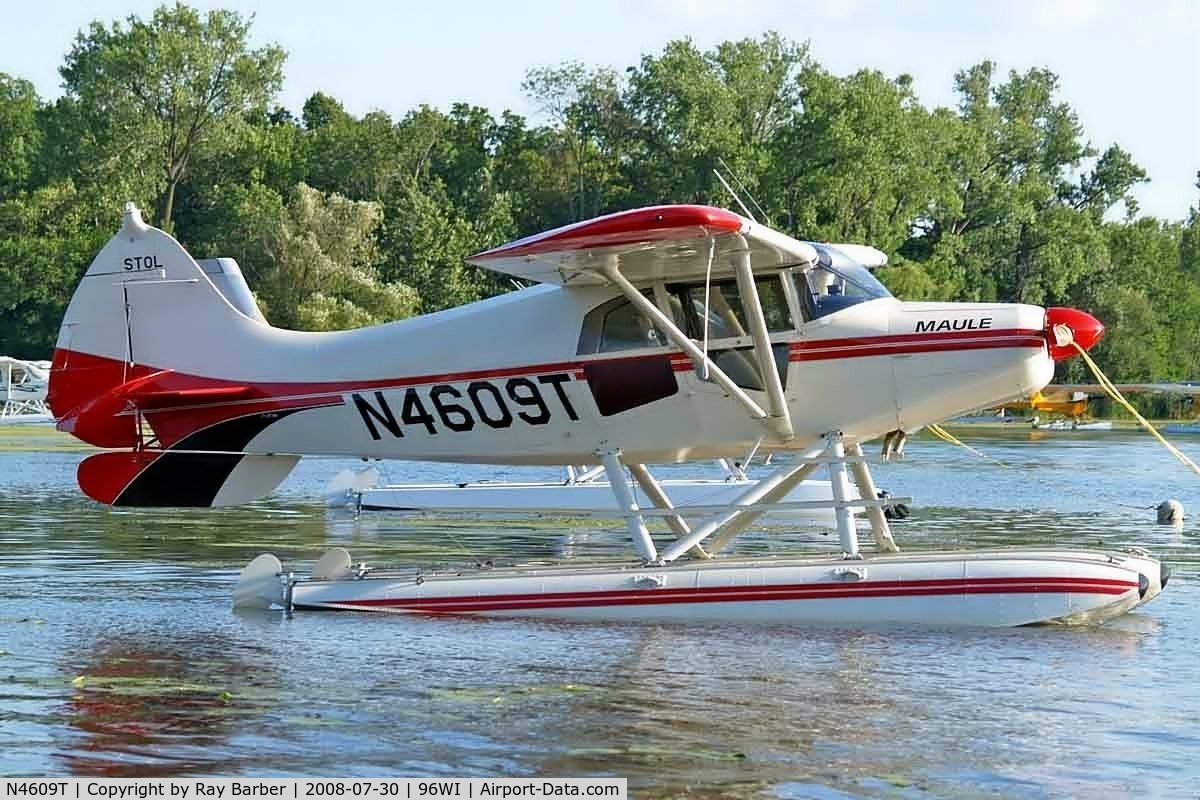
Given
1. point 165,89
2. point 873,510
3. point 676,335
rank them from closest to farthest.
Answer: point 676,335 → point 873,510 → point 165,89

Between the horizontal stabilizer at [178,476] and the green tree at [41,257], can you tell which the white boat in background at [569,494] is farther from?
the green tree at [41,257]

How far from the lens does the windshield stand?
11.8 meters

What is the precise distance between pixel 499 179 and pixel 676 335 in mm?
67136

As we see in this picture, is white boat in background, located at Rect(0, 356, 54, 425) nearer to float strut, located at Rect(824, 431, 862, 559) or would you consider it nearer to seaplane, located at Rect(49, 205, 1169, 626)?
seaplane, located at Rect(49, 205, 1169, 626)

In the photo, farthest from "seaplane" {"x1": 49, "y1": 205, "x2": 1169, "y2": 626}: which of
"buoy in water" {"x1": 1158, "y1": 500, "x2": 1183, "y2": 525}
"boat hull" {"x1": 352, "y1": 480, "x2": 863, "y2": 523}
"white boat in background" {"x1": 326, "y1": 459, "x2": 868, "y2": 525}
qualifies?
"buoy in water" {"x1": 1158, "y1": 500, "x2": 1183, "y2": 525}

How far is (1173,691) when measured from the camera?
9461 millimetres

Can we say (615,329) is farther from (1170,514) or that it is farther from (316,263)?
(316,263)

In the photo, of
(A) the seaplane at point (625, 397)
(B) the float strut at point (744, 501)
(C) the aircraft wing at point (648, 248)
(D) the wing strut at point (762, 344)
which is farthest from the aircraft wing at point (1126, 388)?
(C) the aircraft wing at point (648, 248)

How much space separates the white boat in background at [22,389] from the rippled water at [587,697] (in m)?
40.0

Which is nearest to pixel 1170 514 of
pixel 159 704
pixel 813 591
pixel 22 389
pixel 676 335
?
pixel 813 591

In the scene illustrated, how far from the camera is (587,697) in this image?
9148 mm

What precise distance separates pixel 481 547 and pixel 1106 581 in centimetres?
799

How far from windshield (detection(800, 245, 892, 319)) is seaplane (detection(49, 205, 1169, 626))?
19mm

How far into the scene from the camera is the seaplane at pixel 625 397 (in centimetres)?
1138
